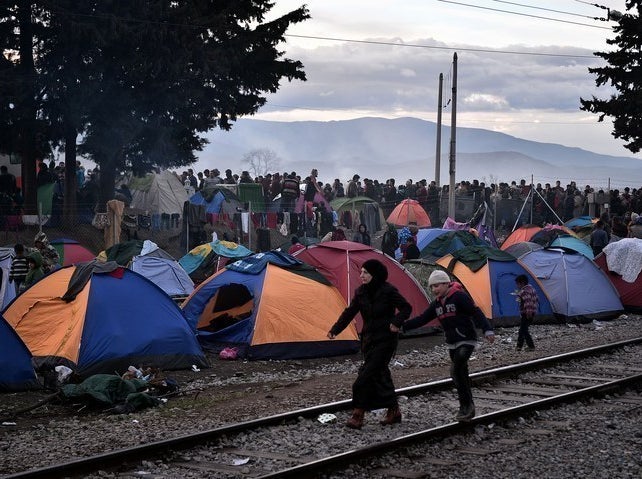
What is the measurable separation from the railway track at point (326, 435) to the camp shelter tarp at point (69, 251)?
13.9m

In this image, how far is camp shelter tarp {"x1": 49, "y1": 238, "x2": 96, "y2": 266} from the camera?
25.7m

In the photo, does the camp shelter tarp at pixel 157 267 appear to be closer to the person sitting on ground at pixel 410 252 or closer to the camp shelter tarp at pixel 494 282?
the person sitting on ground at pixel 410 252

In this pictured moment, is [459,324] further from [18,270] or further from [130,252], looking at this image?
[130,252]

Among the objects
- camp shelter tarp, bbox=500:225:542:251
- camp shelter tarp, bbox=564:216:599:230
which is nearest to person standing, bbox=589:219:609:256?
camp shelter tarp, bbox=500:225:542:251

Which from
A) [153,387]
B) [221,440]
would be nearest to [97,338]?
[153,387]

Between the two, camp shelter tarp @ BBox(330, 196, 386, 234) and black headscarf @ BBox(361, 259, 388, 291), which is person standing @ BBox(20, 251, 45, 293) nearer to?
black headscarf @ BBox(361, 259, 388, 291)

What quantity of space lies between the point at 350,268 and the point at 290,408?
776cm

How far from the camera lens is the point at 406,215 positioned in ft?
124

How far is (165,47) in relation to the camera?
2962 cm

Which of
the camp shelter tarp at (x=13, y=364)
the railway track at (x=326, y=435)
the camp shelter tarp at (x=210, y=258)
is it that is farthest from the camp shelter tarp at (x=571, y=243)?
the camp shelter tarp at (x=13, y=364)

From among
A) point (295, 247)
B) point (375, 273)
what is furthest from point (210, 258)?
point (375, 273)

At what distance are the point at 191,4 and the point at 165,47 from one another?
177 centimetres

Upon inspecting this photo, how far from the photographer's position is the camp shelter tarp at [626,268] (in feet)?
83.0

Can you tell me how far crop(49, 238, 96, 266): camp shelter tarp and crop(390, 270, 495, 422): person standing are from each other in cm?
1618
